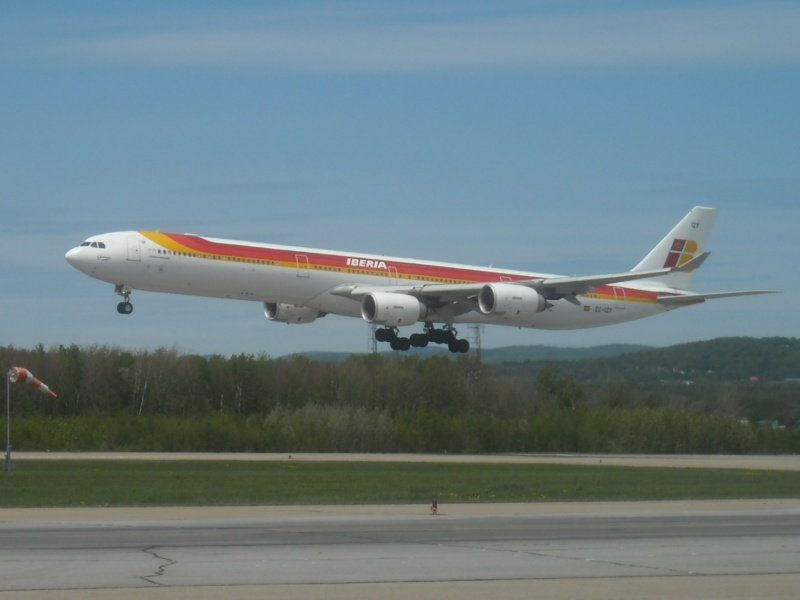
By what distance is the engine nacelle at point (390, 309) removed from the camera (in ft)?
152

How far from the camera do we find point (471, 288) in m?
48.2

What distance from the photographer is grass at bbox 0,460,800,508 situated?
32250 mm

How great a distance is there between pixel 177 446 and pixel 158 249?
22.5 meters

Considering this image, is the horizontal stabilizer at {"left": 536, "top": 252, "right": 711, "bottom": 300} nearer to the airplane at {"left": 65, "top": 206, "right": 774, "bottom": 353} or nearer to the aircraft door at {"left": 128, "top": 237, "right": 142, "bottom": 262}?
the airplane at {"left": 65, "top": 206, "right": 774, "bottom": 353}

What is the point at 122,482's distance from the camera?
124ft

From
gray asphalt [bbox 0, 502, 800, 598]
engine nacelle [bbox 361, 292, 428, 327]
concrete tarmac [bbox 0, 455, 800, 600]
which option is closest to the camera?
concrete tarmac [bbox 0, 455, 800, 600]

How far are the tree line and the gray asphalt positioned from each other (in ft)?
132

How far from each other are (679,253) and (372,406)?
1025 inches

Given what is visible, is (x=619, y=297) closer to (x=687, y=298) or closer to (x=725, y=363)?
(x=687, y=298)

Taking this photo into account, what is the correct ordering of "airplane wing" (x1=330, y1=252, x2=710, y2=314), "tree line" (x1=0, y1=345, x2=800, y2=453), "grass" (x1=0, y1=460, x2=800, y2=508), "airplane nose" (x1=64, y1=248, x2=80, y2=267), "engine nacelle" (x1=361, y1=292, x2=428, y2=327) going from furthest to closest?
"tree line" (x1=0, y1=345, x2=800, y2=453) < "airplane wing" (x1=330, y1=252, x2=710, y2=314) < "engine nacelle" (x1=361, y1=292, x2=428, y2=327) < "airplane nose" (x1=64, y1=248, x2=80, y2=267) < "grass" (x1=0, y1=460, x2=800, y2=508)

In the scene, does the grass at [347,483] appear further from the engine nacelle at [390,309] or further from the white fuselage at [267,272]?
the white fuselage at [267,272]

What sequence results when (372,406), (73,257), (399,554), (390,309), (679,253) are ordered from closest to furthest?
1. (399,554)
2. (73,257)
3. (390,309)
4. (679,253)
5. (372,406)

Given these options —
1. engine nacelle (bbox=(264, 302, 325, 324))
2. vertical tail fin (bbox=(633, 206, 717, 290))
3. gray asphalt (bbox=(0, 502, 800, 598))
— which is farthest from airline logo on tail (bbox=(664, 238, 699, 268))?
gray asphalt (bbox=(0, 502, 800, 598))

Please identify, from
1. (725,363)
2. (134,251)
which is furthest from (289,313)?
(725,363)
